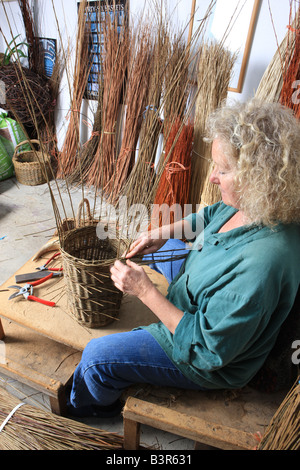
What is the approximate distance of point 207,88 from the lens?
2.03m

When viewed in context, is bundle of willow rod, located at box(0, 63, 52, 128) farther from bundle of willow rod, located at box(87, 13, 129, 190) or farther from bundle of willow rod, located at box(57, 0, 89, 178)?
bundle of willow rod, located at box(87, 13, 129, 190)

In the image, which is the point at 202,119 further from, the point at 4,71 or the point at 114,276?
the point at 4,71

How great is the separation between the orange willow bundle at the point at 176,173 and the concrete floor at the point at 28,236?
0.89 meters

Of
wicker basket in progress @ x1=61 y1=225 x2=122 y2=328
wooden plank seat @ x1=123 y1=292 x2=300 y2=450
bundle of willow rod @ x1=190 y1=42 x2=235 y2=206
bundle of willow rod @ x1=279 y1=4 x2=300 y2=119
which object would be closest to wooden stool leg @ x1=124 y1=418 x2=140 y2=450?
wooden plank seat @ x1=123 y1=292 x2=300 y2=450

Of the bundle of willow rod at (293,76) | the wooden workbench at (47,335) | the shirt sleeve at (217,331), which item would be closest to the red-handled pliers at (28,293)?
the wooden workbench at (47,335)

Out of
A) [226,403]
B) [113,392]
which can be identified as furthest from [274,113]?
[113,392]

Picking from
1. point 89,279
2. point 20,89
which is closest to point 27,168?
point 20,89

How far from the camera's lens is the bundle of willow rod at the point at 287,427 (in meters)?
0.80

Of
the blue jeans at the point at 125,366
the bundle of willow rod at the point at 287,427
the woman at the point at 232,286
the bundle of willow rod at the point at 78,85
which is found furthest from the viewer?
the bundle of willow rod at the point at 78,85

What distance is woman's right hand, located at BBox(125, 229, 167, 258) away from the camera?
142 cm

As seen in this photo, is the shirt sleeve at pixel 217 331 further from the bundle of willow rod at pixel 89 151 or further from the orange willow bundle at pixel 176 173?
the bundle of willow rod at pixel 89 151

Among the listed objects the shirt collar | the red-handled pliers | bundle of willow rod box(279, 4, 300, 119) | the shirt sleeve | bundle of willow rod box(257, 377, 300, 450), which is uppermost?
bundle of willow rod box(279, 4, 300, 119)

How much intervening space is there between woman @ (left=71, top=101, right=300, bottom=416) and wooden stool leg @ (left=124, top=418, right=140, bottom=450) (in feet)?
0.42

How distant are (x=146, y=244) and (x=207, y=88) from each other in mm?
1199
